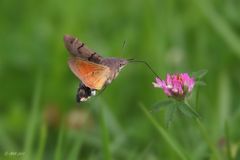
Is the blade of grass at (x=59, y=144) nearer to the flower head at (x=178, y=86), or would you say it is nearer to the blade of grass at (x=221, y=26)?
the flower head at (x=178, y=86)

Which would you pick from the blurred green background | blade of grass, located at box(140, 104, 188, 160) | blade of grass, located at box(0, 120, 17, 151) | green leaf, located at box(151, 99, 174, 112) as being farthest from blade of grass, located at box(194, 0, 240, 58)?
green leaf, located at box(151, 99, 174, 112)

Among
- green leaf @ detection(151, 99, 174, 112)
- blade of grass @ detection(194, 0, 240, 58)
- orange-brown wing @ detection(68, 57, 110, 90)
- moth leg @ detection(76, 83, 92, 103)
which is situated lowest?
green leaf @ detection(151, 99, 174, 112)

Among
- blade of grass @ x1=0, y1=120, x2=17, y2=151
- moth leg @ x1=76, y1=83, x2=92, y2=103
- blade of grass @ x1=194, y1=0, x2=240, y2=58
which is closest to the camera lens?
moth leg @ x1=76, y1=83, x2=92, y2=103

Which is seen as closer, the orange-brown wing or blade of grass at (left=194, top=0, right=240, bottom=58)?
the orange-brown wing

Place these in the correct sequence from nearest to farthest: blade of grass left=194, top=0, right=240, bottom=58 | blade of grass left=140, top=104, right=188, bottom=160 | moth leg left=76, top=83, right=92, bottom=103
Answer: moth leg left=76, top=83, right=92, bottom=103
blade of grass left=140, top=104, right=188, bottom=160
blade of grass left=194, top=0, right=240, bottom=58

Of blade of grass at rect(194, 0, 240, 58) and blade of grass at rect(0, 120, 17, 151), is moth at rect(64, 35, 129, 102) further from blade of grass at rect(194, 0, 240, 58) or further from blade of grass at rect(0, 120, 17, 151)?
blade of grass at rect(194, 0, 240, 58)

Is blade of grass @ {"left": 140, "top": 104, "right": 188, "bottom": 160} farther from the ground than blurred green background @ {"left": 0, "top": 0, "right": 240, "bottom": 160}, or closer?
closer

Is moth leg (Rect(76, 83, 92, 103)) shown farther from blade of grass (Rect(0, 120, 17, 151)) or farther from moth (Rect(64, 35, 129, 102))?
blade of grass (Rect(0, 120, 17, 151))
